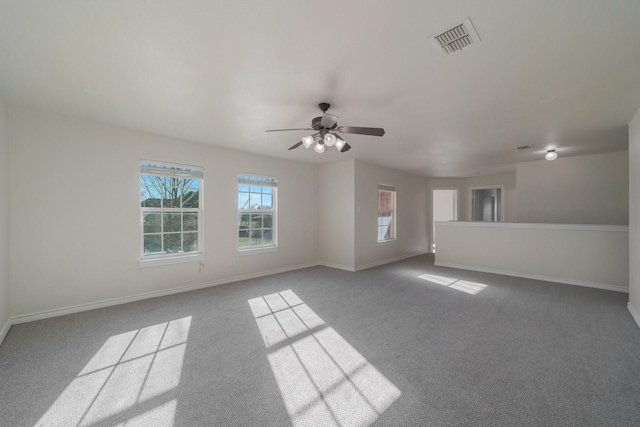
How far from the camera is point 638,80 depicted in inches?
94.8

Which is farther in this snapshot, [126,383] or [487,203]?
[487,203]

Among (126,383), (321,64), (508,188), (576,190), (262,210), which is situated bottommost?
(126,383)

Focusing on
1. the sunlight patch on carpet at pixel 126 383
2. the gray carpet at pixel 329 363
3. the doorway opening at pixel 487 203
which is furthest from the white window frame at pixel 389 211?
the sunlight patch on carpet at pixel 126 383

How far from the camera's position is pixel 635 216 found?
323cm

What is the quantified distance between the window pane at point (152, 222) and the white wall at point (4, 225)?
52.6 inches

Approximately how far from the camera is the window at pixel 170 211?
3969 millimetres

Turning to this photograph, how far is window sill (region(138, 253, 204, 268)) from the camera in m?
3.87

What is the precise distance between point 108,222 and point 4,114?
1487 mm

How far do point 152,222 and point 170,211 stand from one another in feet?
0.97

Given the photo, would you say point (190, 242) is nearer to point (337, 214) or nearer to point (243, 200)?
point (243, 200)

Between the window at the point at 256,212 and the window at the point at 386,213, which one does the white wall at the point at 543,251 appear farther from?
the window at the point at 256,212

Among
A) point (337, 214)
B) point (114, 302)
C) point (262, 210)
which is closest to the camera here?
point (114, 302)

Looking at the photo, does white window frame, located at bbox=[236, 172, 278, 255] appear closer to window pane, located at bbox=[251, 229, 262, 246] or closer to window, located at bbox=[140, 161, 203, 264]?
window pane, located at bbox=[251, 229, 262, 246]

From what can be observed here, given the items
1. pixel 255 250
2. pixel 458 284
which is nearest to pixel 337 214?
pixel 255 250
